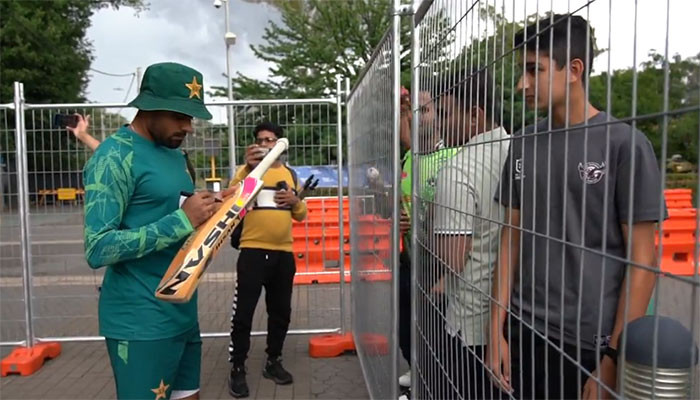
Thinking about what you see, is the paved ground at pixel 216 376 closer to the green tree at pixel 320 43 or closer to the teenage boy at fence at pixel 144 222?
the teenage boy at fence at pixel 144 222

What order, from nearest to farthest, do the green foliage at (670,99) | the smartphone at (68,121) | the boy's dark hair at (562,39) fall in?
1. the green foliage at (670,99)
2. the boy's dark hair at (562,39)
3. the smartphone at (68,121)

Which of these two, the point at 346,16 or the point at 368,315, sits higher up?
the point at 346,16

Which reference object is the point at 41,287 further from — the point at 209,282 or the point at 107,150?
the point at 107,150

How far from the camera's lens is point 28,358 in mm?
4301

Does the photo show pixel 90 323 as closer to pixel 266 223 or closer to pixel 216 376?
pixel 216 376

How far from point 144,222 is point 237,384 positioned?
2.08 meters

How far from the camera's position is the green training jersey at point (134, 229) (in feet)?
6.52

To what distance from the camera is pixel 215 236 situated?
2.08 m

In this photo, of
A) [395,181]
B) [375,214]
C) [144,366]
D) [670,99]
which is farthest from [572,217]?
[375,214]

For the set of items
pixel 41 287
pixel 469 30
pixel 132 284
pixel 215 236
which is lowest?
pixel 41 287

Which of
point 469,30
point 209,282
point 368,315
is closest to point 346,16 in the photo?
point 209,282

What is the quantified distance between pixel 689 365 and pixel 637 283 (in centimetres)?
22

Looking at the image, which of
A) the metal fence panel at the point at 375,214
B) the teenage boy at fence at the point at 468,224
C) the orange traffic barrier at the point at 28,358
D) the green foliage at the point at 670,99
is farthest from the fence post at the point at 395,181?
the orange traffic barrier at the point at 28,358

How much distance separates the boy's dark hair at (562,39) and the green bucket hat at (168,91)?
1.41 metres
